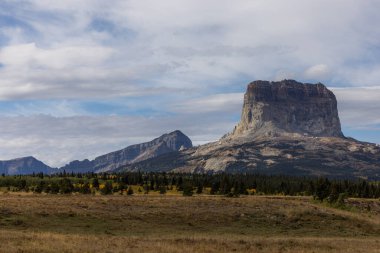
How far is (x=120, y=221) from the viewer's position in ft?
171

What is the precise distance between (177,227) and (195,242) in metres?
14.9

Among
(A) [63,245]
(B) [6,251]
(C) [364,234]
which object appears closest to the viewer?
(B) [6,251]

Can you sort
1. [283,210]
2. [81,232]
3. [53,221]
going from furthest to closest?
[283,210] → [53,221] → [81,232]

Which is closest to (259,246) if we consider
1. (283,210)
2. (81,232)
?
(81,232)

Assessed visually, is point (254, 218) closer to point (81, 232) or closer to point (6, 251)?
point (81, 232)

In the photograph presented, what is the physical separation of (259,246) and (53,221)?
23.2 m

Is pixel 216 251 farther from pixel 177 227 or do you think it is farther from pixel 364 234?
pixel 364 234

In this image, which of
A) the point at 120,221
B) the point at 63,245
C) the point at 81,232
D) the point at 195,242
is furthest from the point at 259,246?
the point at 120,221

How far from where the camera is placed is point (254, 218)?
59438mm

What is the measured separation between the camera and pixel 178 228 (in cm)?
5088

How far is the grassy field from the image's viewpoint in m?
34.1

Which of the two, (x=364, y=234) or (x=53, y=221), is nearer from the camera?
(x=53, y=221)

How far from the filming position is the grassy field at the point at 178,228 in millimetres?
34094

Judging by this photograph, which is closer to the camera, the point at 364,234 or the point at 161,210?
the point at 364,234
